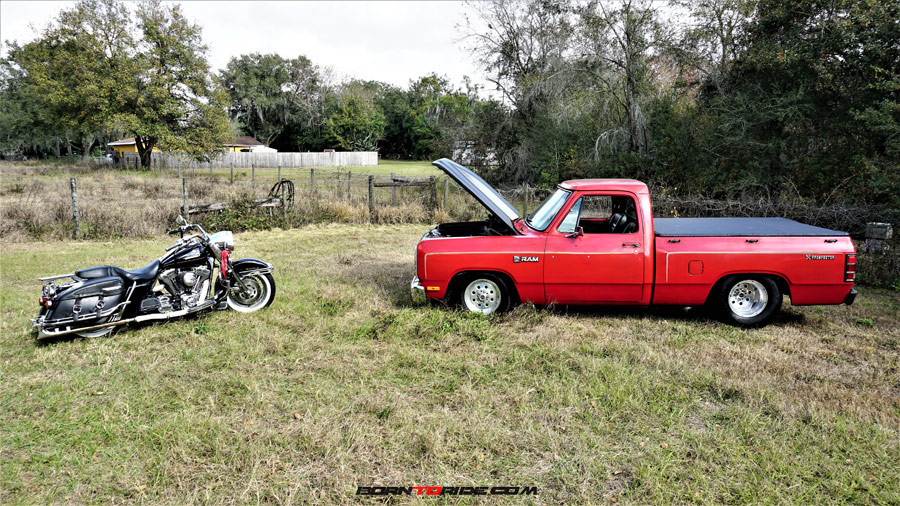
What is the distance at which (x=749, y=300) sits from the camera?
6359 mm

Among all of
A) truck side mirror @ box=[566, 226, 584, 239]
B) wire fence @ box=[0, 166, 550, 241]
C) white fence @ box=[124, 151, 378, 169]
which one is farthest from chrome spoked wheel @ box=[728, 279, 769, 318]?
white fence @ box=[124, 151, 378, 169]

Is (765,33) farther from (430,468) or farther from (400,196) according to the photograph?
(430,468)

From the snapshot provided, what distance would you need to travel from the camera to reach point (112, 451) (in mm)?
3707

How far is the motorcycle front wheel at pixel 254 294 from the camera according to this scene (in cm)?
690

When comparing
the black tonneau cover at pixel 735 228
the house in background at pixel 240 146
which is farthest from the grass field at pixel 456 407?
the house in background at pixel 240 146

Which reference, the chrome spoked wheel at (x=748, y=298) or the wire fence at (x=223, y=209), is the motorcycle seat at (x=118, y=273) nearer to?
the chrome spoked wheel at (x=748, y=298)

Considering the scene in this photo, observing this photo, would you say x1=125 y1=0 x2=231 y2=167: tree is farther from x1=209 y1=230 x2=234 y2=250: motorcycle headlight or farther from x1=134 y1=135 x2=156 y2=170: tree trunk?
x1=209 y1=230 x2=234 y2=250: motorcycle headlight

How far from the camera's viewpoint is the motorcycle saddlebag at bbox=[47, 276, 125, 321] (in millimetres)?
5547

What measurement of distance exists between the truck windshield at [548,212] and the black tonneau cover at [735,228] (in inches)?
48.1

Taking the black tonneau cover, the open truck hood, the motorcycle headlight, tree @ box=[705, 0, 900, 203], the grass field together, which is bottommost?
the grass field

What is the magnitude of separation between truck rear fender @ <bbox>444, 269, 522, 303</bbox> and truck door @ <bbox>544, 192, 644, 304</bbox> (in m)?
0.39

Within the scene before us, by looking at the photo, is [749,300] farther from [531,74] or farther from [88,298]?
[531,74]

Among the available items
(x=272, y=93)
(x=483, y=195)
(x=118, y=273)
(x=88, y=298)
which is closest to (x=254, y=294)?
(x=118, y=273)

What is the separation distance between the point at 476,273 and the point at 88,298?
4.36 meters
